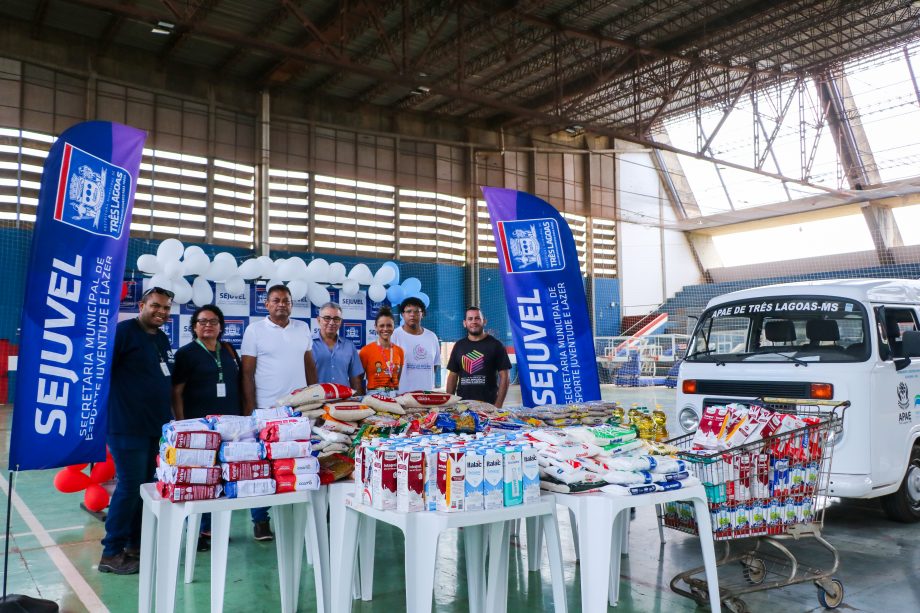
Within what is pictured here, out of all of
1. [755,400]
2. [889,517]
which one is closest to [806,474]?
[755,400]

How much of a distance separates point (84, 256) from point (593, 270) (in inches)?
896

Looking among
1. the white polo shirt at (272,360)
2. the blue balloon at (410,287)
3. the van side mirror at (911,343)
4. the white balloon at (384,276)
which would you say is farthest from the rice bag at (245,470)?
the blue balloon at (410,287)

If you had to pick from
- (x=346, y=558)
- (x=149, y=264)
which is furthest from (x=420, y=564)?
(x=149, y=264)

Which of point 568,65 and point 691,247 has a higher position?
point 568,65

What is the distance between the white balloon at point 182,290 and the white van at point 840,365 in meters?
6.79

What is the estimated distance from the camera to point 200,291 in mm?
9820

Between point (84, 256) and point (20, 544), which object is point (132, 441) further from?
point (20, 544)

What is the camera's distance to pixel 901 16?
53.5 feet

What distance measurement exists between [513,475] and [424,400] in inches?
50.4

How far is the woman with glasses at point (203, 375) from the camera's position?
449cm

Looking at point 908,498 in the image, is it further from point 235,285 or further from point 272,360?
point 235,285

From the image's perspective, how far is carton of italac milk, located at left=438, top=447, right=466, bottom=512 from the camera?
99.7 inches

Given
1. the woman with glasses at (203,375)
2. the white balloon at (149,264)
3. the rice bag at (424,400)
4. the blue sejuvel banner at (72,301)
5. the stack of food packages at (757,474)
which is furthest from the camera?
the white balloon at (149,264)

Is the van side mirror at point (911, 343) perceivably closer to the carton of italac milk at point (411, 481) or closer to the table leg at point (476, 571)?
the table leg at point (476, 571)
